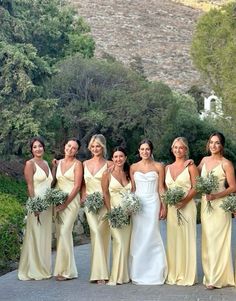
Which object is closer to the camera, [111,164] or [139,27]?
[111,164]

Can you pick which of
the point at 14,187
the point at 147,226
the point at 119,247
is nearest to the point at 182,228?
the point at 147,226

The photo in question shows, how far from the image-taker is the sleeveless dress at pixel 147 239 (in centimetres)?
→ 966

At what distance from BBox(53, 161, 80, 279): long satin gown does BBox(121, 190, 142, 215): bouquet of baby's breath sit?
80 centimetres

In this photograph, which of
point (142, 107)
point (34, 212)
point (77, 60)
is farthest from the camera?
point (77, 60)

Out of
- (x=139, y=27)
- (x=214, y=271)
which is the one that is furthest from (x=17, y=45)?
(x=139, y=27)

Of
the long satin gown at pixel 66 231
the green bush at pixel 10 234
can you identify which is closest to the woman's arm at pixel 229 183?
the long satin gown at pixel 66 231

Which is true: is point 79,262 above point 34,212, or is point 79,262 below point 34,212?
below

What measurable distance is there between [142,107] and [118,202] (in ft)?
55.5

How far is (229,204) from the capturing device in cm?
923

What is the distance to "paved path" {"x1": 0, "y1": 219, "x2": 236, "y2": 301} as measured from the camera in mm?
8828

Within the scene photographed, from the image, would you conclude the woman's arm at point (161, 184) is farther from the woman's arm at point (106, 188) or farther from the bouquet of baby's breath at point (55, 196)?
the bouquet of baby's breath at point (55, 196)

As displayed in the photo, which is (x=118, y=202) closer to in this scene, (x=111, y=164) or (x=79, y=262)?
(x=111, y=164)

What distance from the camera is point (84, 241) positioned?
48.7 ft

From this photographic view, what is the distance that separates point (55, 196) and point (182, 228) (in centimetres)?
179
